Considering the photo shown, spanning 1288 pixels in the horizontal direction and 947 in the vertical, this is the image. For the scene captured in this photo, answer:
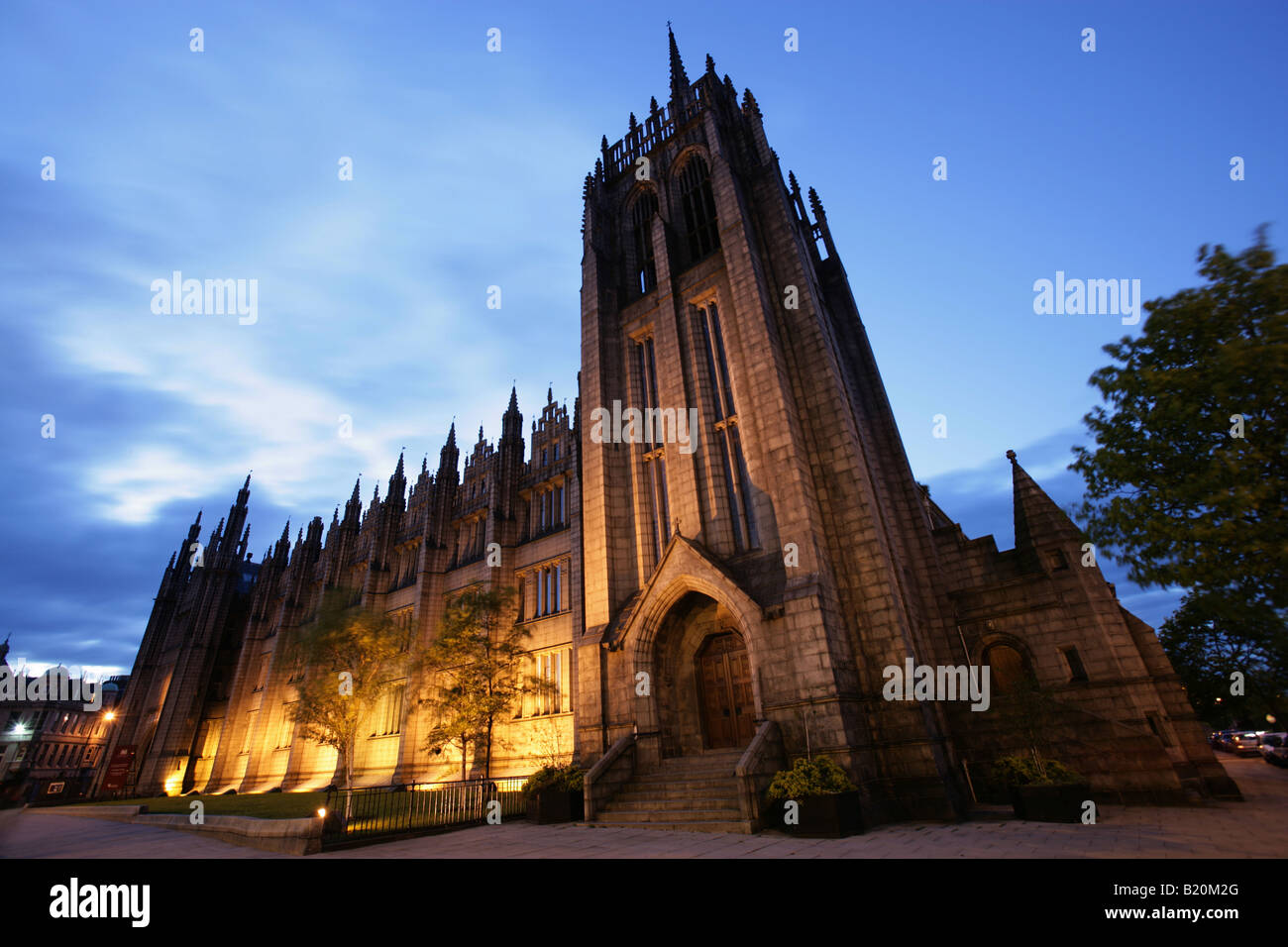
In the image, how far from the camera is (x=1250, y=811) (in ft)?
40.0

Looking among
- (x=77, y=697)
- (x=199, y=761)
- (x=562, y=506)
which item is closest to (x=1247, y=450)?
(x=562, y=506)

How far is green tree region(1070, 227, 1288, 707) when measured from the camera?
26.9 feet

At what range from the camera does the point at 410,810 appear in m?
A: 14.4

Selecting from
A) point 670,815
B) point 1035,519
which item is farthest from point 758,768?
point 1035,519

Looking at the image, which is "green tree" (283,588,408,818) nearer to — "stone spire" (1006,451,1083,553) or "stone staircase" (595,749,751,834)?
"stone staircase" (595,749,751,834)

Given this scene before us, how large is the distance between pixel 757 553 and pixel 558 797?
9190mm

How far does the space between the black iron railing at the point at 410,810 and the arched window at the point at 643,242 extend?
21.5 meters

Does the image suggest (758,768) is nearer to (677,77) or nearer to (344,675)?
(344,675)

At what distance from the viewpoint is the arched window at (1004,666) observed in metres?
17.1

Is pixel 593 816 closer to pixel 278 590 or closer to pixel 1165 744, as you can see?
pixel 1165 744

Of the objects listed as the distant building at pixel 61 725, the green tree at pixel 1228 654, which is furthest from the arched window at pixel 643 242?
the distant building at pixel 61 725

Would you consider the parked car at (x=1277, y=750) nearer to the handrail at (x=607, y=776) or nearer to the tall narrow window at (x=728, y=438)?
the tall narrow window at (x=728, y=438)
